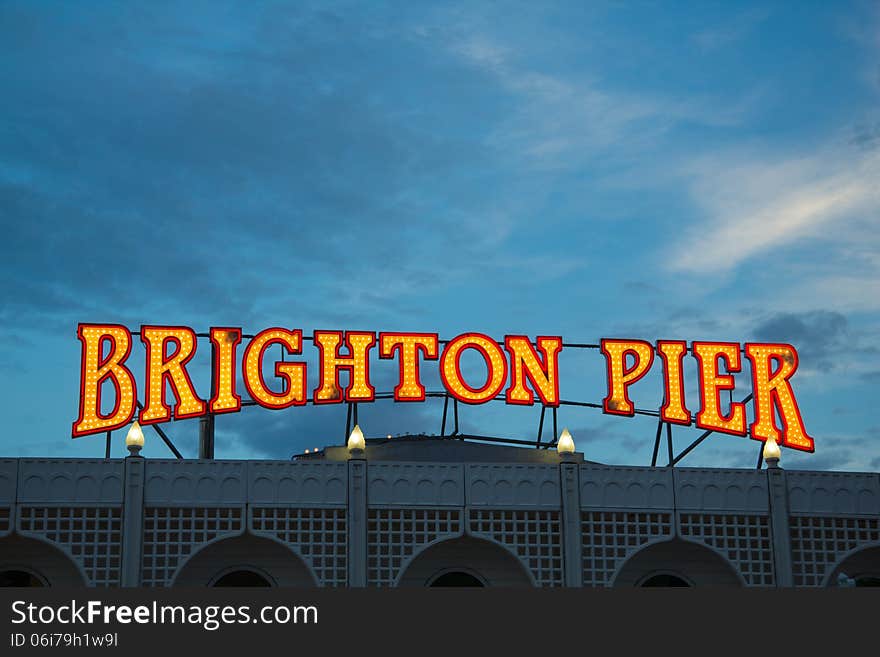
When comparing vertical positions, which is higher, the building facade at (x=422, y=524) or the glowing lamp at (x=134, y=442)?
the glowing lamp at (x=134, y=442)

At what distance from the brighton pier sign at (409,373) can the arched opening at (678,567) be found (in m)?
4.13

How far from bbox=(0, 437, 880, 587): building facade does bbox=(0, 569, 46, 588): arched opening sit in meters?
0.04

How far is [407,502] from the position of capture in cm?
3416

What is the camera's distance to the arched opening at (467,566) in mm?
35688

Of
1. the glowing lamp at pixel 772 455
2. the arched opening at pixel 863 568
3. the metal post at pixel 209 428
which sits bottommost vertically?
the arched opening at pixel 863 568

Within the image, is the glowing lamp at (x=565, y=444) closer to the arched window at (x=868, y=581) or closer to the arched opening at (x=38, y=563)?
the arched window at (x=868, y=581)

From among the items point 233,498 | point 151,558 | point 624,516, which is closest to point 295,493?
point 233,498

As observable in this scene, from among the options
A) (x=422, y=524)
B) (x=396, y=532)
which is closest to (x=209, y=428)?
(x=396, y=532)

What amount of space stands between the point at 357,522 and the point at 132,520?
5602 millimetres

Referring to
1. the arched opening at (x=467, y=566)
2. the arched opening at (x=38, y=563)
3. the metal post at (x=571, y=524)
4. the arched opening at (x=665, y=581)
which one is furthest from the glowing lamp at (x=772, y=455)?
the arched opening at (x=38, y=563)

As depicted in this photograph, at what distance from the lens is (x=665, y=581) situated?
1446 inches

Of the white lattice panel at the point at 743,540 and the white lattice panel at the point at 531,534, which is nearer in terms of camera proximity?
the white lattice panel at the point at 531,534

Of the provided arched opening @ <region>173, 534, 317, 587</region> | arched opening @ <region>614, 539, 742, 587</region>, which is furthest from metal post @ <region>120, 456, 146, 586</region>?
arched opening @ <region>614, 539, 742, 587</region>

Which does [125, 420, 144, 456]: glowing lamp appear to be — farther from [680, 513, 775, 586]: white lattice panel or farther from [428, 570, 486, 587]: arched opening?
[680, 513, 775, 586]: white lattice panel
